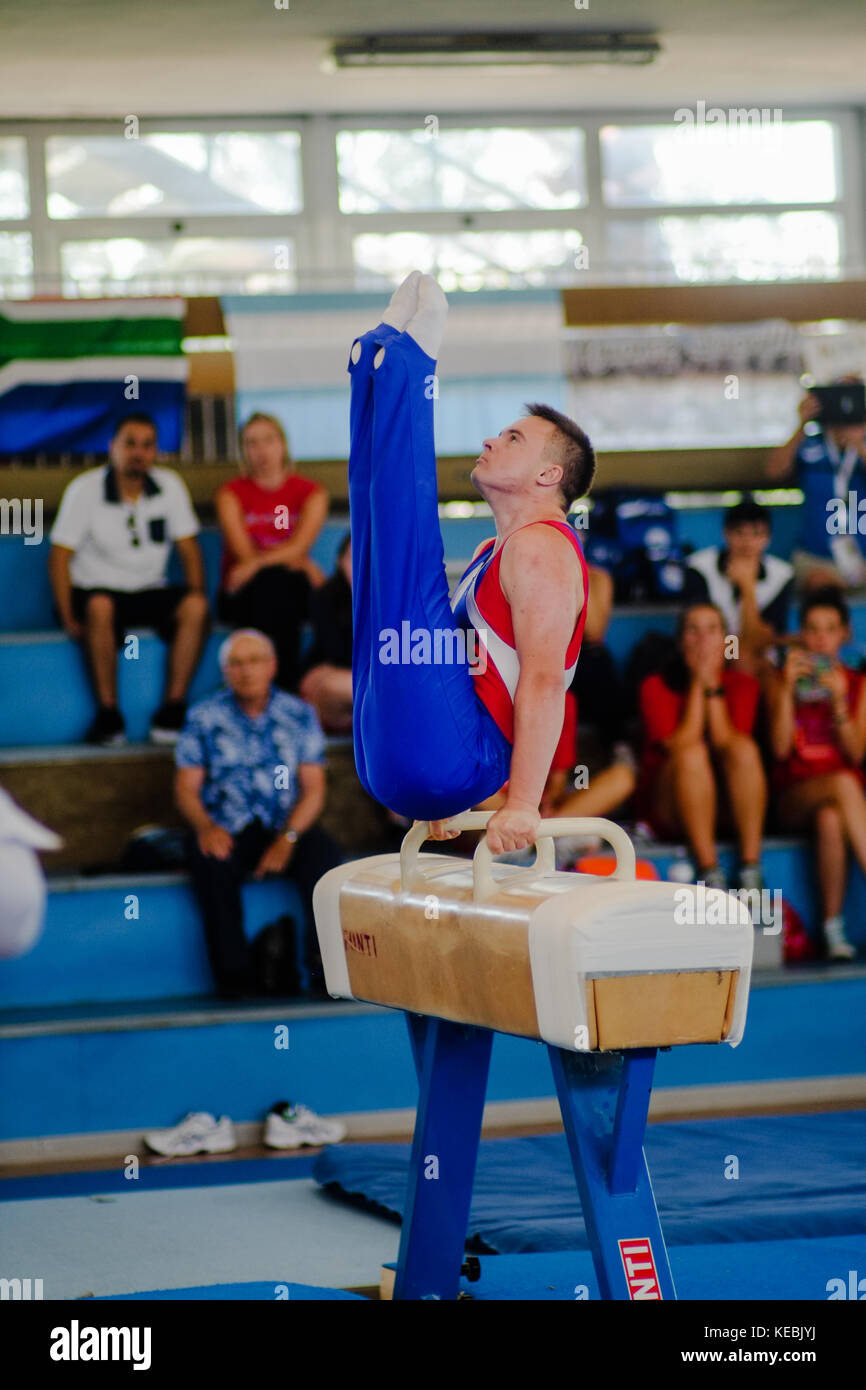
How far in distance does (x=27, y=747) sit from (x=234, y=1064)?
5.21 ft

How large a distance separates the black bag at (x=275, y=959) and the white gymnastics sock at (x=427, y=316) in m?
2.85

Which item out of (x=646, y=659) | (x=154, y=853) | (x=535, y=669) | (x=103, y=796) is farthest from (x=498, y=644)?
(x=103, y=796)

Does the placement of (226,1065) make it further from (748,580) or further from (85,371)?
(85,371)

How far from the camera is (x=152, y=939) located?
525 cm

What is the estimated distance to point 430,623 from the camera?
8.49 feet

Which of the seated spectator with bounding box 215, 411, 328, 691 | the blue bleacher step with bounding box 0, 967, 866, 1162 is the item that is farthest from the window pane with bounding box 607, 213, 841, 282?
the blue bleacher step with bounding box 0, 967, 866, 1162

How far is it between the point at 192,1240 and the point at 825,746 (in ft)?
9.76

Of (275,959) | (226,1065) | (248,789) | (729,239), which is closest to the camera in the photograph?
(226,1065)

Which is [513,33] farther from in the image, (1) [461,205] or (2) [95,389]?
(2) [95,389]

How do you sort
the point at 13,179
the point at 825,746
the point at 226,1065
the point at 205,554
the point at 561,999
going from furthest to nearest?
the point at 13,179
the point at 205,554
the point at 825,746
the point at 226,1065
the point at 561,999

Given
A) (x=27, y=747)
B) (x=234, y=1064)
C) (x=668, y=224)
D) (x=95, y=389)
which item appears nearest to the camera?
(x=234, y=1064)

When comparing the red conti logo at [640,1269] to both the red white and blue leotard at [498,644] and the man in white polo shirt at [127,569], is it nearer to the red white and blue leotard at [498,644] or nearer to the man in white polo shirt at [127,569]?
the red white and blue leotard at [498,644]

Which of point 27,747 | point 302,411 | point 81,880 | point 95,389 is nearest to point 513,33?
point 302,411

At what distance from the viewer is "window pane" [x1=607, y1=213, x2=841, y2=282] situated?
9.70 meters
